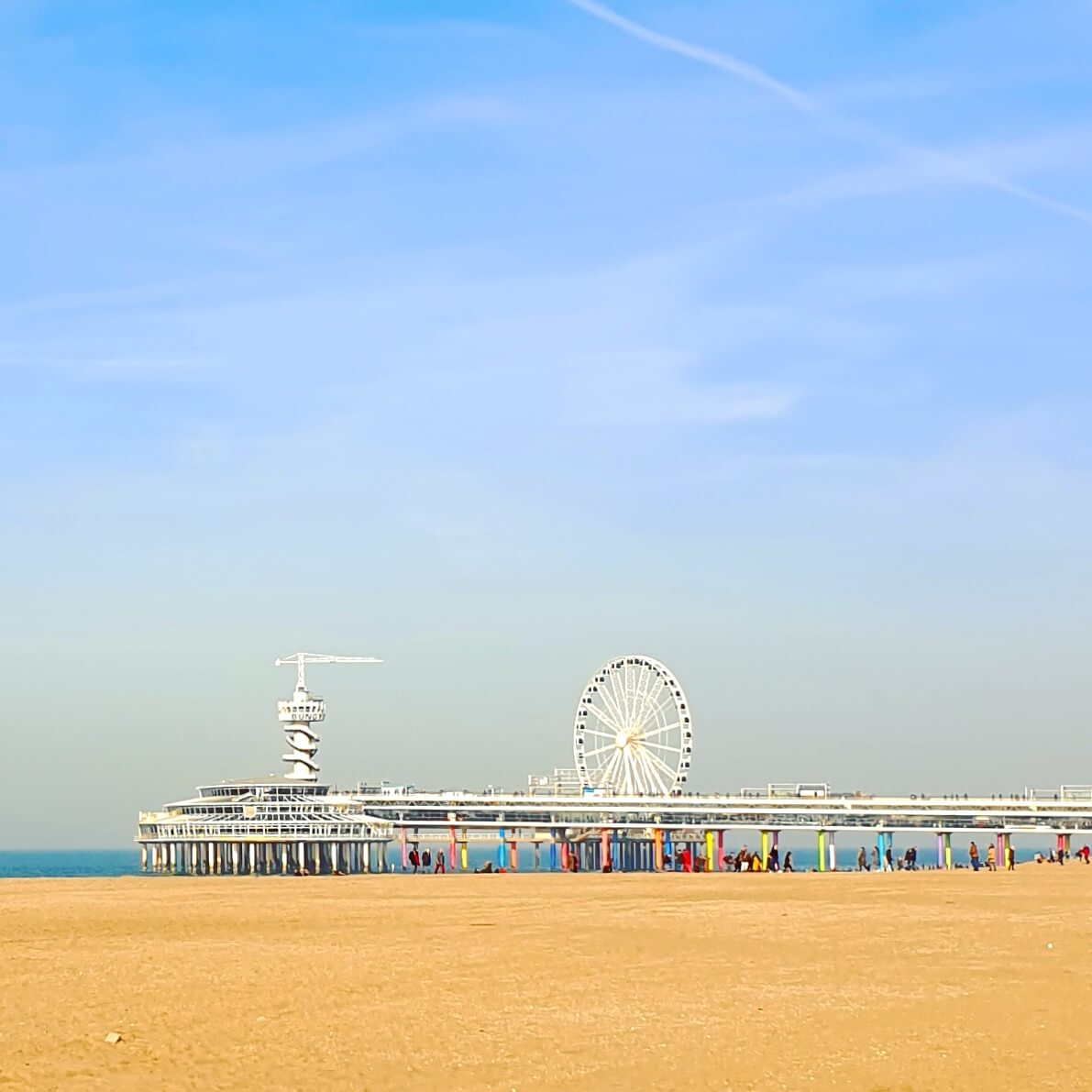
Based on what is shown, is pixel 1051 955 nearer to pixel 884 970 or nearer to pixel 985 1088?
pixel 884 970

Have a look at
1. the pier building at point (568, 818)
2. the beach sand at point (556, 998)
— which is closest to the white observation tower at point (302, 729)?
the pier building at point (568, 818)

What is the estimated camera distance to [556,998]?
62.0ft

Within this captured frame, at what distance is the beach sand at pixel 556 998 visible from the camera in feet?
48.4

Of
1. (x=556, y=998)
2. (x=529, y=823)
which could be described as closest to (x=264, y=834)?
(x=529, y=823)

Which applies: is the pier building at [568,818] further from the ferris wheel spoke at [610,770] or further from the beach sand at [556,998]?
the beach sand at [556,998]

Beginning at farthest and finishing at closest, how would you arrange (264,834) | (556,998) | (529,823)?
(529,823), (264,834), (556,998)

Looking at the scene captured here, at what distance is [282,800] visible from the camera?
295 ft

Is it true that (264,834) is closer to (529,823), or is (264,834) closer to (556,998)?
(529,823)

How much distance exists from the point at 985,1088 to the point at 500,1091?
4.03 metres

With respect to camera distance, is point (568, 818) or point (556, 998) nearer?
point (556, 998)

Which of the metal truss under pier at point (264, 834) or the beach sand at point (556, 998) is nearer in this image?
the beach sand at point (556, 998)

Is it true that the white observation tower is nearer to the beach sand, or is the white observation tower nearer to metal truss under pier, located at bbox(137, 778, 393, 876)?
metal truss under pier, located at bbox(137, 778, 393, 876)

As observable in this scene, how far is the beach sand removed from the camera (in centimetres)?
1477

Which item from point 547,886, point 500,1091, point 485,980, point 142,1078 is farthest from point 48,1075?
point 547,886
